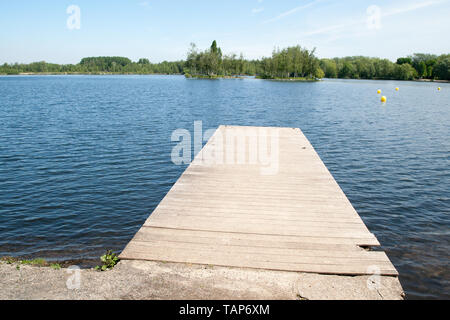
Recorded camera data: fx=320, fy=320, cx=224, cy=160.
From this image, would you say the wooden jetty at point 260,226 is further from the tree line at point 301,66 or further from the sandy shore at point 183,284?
the tree line at point 301,66

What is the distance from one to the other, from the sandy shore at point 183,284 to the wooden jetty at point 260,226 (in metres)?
0.18

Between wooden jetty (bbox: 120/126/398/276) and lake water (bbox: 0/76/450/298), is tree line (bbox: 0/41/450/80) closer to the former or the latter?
lake water (bbox: 0/76/450/298)

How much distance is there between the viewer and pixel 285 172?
9.55 metres

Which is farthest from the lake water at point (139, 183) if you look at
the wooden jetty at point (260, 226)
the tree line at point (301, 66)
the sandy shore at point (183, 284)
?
the tree line at point (301, 66)

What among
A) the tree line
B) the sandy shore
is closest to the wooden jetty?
the sandy shore

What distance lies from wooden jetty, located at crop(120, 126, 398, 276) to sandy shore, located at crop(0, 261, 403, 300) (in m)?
0.18

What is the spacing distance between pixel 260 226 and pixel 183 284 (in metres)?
2.11

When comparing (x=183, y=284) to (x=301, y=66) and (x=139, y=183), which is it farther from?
(x=301, y=66)

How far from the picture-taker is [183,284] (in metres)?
4.36

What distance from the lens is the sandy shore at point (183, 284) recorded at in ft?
13.7

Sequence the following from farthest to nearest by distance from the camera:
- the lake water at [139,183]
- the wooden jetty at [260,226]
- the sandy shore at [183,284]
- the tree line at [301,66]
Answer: the tree line at [301,66], the lake water at [139,183], the wooden jetty at [260,226], the sandy shore at [183,284]

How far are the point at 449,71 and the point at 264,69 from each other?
66.6 meters
